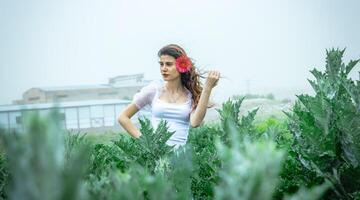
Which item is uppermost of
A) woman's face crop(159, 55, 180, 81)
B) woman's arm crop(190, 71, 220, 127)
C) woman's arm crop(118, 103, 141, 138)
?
woman's face crop(159, 55, 180, 81)

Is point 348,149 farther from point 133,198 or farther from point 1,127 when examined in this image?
point 1,127

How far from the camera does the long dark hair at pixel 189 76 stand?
3.38 metres

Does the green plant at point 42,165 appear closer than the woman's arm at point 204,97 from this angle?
Yes

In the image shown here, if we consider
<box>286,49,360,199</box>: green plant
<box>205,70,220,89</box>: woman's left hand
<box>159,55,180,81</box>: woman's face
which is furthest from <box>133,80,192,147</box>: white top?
<box>286,49,360,199</box>: green plant

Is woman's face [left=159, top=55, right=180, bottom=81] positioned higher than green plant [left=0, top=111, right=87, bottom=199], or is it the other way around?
woman's face [left=159, top=55, right=180, bottom=81]

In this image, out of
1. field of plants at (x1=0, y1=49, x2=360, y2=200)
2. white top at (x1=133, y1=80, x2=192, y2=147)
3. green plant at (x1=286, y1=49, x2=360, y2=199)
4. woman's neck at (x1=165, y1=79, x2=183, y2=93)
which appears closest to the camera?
field of plants at (x1=0, y1=49, x2=360, y2=200)

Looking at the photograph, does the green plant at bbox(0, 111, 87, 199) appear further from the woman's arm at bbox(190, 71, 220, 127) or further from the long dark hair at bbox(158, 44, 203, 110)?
the long dark hair at bbox(158, 44, 203, 110)

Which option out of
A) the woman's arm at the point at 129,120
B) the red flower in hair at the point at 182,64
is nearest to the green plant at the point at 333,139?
the red flower in hair at the point at 182,64

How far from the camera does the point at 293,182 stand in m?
1.89

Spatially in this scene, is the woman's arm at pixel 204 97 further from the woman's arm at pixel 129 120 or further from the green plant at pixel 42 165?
the green plant at pixel 42 165

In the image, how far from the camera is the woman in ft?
10.7

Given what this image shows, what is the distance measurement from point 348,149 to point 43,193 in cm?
140

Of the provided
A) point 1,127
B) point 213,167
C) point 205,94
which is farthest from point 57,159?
point 205,94

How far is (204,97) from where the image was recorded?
9.24 ft
